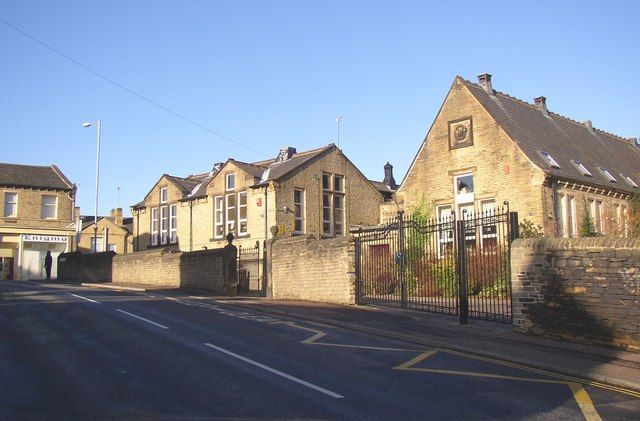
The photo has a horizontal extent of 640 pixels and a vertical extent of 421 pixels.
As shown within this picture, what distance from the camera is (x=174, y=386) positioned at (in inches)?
311

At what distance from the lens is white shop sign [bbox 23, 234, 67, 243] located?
46.0m

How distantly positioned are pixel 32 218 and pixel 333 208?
2485cm

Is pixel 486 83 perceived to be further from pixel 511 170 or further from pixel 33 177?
pixel 33 177

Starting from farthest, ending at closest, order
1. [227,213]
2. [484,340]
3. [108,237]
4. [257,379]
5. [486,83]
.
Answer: [108,237] < [227,213] < [486,83] < [484,340] < [257,379]

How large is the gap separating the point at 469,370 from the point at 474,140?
807 inches

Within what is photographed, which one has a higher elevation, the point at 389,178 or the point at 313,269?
the point at 389,178

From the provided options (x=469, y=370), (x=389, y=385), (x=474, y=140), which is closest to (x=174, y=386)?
(x=389, y=385)

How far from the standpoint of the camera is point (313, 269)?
21.2m

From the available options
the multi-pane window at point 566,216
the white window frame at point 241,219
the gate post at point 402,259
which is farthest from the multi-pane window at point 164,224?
the gate post at point 402,259

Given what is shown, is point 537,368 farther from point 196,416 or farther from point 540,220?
point 540,220

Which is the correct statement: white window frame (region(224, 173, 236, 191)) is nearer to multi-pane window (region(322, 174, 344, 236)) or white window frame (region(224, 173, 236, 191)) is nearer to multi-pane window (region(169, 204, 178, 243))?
multi-pane window (region(322, 174, 344, 236))

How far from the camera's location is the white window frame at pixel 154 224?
143ft

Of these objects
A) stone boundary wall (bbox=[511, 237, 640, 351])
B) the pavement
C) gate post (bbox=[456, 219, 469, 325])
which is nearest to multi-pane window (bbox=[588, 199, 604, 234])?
the pavement

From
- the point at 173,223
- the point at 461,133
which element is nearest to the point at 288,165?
the point at 173,223
